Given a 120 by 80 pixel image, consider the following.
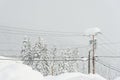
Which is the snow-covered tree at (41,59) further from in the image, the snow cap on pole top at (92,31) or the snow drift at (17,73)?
the snow drift at (17,73)

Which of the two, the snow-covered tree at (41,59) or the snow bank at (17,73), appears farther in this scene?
the snow-covered tree at (41,59)

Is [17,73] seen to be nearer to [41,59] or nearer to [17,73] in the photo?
[17,73]

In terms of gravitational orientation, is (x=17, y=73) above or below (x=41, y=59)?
above

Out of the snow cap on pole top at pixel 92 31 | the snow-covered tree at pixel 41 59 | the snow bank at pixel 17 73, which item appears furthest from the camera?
the snow-covered tree at pixel 41 59

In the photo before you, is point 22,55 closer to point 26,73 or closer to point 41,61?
point 41,61

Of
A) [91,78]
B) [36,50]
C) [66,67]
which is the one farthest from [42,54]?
[91,78]

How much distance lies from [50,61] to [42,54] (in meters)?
2.49

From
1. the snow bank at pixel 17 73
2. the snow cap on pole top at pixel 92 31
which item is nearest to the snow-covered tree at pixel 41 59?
the snow cap on pole top at pixel 92 31

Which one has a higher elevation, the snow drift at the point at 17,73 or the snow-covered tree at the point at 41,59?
the snow drift at the point at 17,73

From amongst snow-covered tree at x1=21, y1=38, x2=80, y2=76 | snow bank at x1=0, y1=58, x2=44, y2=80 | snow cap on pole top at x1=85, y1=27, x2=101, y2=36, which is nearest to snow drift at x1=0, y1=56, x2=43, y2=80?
snow bank at x1=0, y1=58, x2=44, y2=80

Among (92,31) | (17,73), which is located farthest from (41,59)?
(17,73)

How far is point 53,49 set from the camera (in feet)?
237

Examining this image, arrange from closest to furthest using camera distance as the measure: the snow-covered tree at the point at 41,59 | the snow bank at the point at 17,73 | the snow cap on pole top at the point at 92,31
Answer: the snow bank at the point at 17,73
the snow cap on pole top at the point at 92,31
the snow-covered tree at the point at 41,59

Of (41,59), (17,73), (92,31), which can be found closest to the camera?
(17,73)
